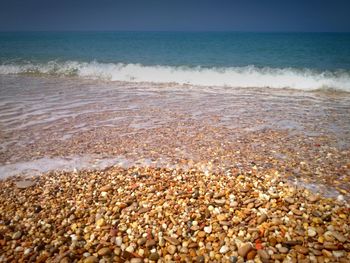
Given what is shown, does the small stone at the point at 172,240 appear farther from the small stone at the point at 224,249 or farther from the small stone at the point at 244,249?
the small stone at the point at 244,249

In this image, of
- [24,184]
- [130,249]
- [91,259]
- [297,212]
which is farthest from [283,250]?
[24,184]

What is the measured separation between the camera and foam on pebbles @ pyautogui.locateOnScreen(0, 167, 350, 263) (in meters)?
3.05

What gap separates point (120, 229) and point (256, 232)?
5.93 feet

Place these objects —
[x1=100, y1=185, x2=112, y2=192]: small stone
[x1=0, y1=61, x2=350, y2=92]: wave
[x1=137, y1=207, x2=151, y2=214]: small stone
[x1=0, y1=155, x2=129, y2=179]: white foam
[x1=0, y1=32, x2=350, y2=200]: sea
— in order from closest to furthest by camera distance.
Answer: [x1=137, y1=207, x2=151, y2=214]: small stone → [x1=100, y1=185, x2=112, y2=192]: small stone → [x1=0, y1=155, x2=129, y2=179]: white foam → [x1=0, y1=32, x2=350, y2=200]: sea → [x1=0, y1=61, x2=350, y2=92]: wave

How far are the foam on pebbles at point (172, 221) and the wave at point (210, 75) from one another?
12342 millimetres

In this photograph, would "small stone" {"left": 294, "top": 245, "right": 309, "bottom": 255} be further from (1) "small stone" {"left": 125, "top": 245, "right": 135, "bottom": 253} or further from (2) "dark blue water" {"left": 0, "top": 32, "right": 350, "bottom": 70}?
(2) "dark blue water" {"left": 0, "top": 32, "right": 350, "bottom": 70}

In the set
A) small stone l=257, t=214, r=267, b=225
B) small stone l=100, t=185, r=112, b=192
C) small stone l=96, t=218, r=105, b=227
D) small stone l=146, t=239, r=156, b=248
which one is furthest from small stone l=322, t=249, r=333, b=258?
small stone l=100, t=185, r=112, b=192

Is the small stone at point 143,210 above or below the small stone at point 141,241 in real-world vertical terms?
above

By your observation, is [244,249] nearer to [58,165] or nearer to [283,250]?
[283,250]

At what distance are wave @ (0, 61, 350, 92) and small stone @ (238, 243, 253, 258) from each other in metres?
13.4

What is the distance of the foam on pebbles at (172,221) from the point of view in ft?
10.00

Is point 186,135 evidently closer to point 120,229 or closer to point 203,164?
point 203,164

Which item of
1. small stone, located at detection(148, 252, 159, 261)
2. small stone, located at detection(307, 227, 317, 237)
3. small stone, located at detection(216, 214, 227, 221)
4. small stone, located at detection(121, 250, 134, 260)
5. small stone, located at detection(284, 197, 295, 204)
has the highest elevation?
small stone, located at detection(284, 197, 295, 204)

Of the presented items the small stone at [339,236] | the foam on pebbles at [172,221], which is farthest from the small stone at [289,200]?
the small stone at [339,236]
